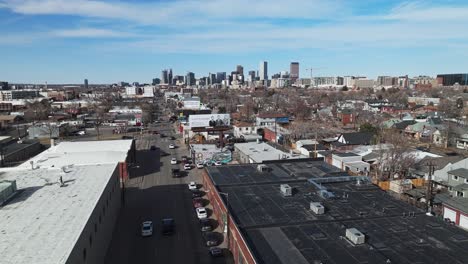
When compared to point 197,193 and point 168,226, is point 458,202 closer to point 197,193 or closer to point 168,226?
point 197,193

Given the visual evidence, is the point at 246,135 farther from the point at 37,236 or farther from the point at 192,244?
the point at 37,236

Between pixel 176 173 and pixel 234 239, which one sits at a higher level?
pixel 234 239

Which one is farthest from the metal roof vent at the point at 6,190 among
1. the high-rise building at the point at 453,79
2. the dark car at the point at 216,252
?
the high-rise building at the point at 453,79

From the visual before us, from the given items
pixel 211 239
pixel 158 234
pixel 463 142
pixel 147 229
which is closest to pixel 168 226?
pixel 158 234

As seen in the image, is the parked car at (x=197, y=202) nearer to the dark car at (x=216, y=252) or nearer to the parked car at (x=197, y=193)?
the parked car at (x=197, y=193)

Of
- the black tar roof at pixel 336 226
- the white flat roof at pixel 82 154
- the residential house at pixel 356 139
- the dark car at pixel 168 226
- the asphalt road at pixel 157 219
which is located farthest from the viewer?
the residential house at pixel 356 139
